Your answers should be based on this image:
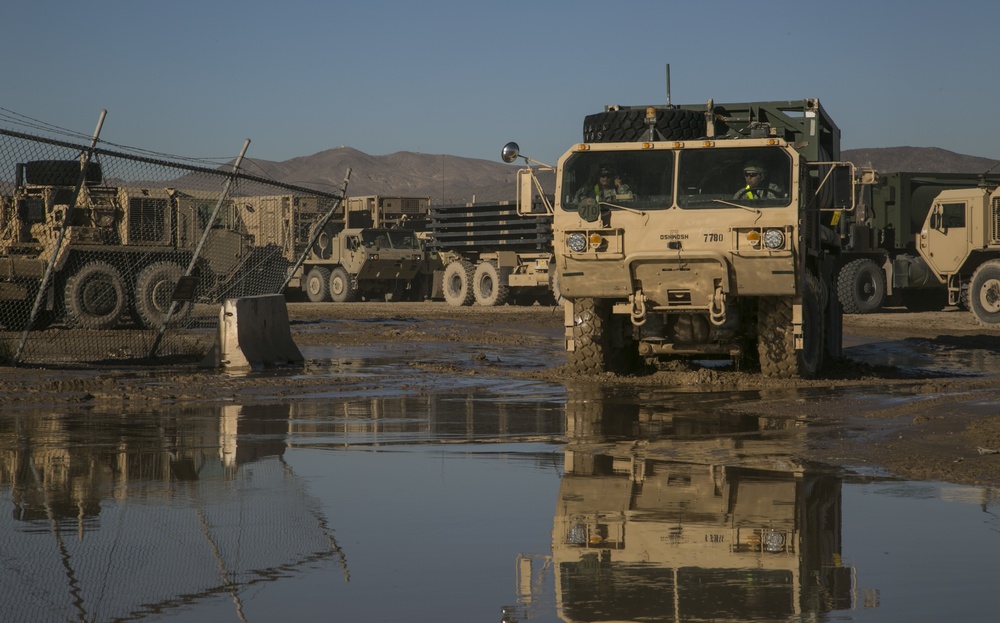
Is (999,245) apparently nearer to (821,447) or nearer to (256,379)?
(256,379)

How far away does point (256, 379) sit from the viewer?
1322cm

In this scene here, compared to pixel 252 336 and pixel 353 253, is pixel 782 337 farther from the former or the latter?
pixel 353 253

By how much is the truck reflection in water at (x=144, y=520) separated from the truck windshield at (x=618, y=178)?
5.00 metres

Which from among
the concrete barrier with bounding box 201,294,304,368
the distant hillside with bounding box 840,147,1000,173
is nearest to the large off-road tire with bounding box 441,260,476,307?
the concrete barrier with bounding box 201,294,304,368

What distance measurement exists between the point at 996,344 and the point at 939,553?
1632 cm

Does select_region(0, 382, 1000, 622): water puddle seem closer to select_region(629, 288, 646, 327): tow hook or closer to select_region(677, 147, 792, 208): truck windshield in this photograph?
select_region(629, 288, 646, 327): tow hook

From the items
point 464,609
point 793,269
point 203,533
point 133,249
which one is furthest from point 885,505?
point 133,249

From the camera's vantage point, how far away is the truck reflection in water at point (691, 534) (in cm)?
438

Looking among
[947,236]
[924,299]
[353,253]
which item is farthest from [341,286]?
[947,236]

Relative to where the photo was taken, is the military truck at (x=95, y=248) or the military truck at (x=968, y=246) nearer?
the military truck at (x=95, y=248)

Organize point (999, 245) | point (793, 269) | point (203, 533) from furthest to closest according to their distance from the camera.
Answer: point (999, 245) < point (793, 269) < point (203, 533)

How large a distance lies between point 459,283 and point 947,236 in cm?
1359

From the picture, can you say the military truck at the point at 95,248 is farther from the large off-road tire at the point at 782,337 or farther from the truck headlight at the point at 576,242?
the large off-road tire at the point at 782,337

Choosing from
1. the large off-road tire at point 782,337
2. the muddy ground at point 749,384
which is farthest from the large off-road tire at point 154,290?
the large off-road tire at point 782,337
